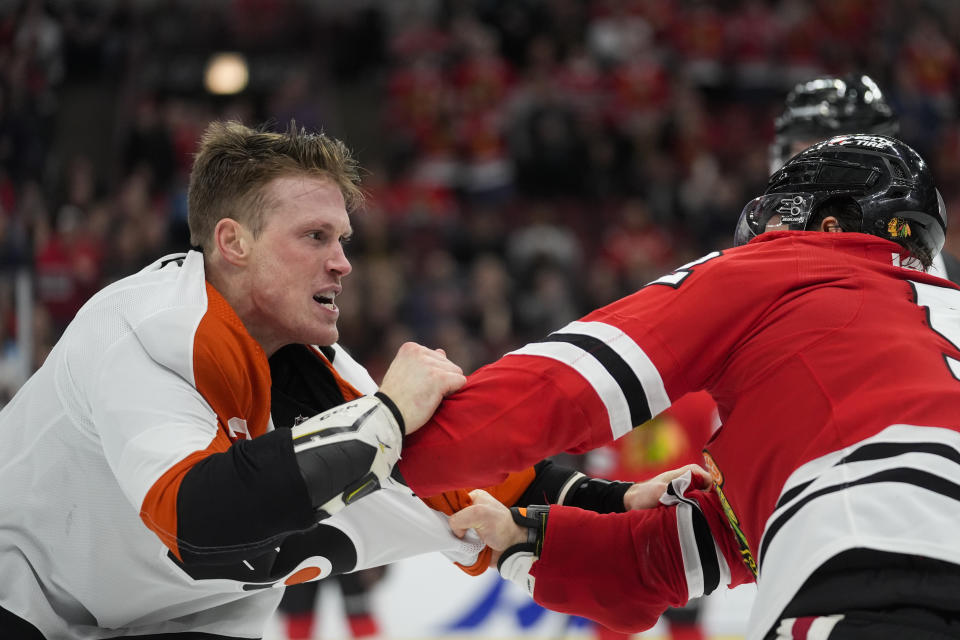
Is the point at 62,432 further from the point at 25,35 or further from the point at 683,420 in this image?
the point at 25,35

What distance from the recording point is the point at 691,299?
2344 mm

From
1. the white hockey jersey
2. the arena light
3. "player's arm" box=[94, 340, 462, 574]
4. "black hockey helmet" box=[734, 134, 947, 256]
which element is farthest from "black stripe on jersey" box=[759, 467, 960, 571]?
the arena light

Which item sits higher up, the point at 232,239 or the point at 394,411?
the point at 232,239

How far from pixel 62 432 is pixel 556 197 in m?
9.29

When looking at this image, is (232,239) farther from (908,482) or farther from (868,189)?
(908,482)

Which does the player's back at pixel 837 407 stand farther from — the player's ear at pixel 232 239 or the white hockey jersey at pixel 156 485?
the player's ear at pixel 232 239

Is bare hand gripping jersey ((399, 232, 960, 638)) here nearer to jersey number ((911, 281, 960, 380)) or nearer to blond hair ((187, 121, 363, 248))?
jersey number ((911, 281, 960, 380))

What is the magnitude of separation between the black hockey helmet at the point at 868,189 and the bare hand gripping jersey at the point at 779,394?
0.13 meters

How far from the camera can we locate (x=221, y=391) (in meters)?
2.55

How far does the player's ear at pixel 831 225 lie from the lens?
2.65 metres

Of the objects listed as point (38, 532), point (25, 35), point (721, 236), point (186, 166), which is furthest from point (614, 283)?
point (38, 532)

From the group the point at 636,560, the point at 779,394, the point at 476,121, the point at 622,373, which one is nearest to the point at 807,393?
the point at 779,394

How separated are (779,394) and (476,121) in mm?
10273

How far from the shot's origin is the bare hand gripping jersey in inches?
83.0
